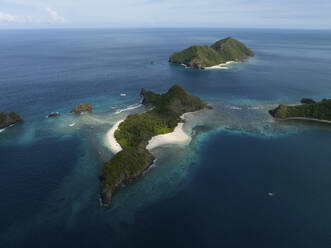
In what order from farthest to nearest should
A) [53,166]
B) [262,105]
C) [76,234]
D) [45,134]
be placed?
1. [262,105]
2. [45,134]
3. [53,166]
4. [76,234]

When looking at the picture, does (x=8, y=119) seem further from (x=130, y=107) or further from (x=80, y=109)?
(x=130, y=107)

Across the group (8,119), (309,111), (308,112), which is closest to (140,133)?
(8,119)

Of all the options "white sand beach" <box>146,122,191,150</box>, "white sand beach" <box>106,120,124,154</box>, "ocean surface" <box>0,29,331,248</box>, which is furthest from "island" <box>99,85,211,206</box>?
"ocean surface" <box>0,29,331,248</box>

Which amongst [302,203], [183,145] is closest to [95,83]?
[183,145]

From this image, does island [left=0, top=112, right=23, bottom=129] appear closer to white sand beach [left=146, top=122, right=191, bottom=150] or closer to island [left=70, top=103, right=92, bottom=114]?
island [left=70, top=103, right=92, bottom=114]

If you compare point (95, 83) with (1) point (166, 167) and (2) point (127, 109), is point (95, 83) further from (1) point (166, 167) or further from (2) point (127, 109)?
(1) point (166, 167)
